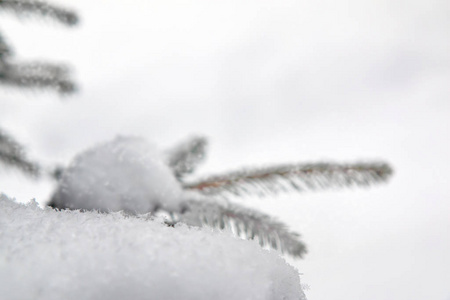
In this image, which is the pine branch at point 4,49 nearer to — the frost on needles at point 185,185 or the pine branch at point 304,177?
the frost on needles at point 185,185

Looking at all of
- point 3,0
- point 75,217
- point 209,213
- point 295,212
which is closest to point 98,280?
point 75,217

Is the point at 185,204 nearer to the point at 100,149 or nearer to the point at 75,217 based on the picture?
the point at 100,149

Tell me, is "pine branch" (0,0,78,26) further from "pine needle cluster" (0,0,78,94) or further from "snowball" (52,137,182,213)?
"snowball" (52,137,182,213)

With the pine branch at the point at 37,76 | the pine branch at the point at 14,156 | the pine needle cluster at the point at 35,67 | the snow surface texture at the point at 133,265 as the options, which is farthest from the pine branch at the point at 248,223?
the pine branch at the point at 37,76

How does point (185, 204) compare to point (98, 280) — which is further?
point (185, 204)

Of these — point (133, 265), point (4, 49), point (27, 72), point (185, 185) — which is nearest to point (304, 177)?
point (185, 185)

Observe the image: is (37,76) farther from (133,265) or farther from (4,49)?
(133,265)
